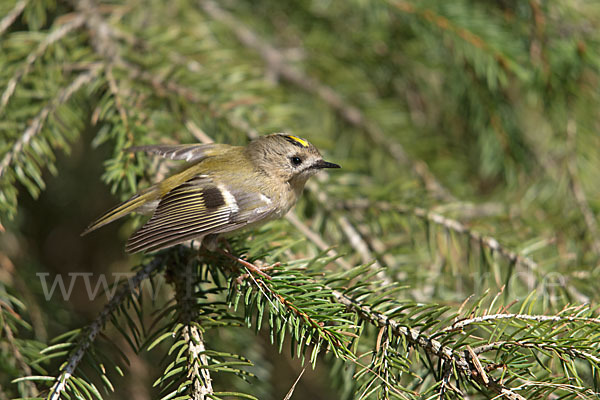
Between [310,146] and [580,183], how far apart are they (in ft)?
3.23

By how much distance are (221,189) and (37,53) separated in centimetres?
67

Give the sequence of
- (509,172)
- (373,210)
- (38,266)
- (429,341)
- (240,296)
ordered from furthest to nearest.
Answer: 1. (509,172)
2. (38,266)
3. (373,210)
4. (240,296)
5. (429,341)

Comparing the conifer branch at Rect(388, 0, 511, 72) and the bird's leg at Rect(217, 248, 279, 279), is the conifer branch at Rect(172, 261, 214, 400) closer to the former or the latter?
the bird's leg at Rect(217, 248, 279, 279)

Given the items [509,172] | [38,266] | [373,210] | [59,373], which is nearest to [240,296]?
[59,373]

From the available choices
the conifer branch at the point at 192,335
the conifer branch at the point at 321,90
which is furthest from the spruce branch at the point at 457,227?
the conifer branch at the point at 192,335

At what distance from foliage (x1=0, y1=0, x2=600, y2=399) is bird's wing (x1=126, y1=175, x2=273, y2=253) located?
8 centimetres

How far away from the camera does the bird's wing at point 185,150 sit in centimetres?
142

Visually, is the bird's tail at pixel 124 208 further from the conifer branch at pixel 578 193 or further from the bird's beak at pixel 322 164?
the conifer branch at pixel 578 193

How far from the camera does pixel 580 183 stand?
1838 mm

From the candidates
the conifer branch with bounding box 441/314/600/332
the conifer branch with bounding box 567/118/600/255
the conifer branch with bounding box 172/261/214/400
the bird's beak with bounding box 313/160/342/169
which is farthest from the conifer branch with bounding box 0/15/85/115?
the conifer branch with bounding box 567/118/600/255

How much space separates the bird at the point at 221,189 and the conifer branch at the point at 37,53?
1.29 ft

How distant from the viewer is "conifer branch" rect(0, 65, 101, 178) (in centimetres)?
133

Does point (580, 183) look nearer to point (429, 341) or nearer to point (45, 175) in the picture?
point (429, 341)

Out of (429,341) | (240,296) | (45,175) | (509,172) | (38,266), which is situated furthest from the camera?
(45,175)
